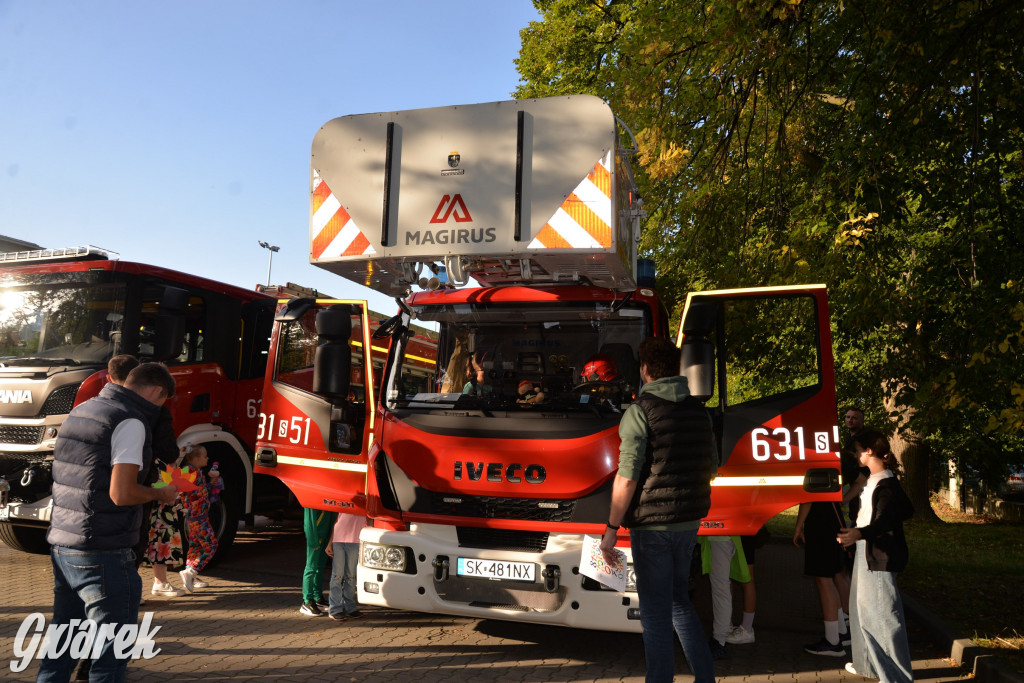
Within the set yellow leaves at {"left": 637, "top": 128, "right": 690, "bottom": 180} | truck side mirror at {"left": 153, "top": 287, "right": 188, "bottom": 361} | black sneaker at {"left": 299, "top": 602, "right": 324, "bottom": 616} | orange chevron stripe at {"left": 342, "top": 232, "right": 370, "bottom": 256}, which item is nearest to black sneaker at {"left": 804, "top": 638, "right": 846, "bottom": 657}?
black sneaker at {"left": 299, "top": 602, "right": 324, "bottom": 616}

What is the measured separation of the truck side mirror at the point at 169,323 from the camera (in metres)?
7.43

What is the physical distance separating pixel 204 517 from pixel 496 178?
4.46 m

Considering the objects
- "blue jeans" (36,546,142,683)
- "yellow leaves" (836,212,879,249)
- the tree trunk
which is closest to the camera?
"blue jeans" (36,546,142,683)

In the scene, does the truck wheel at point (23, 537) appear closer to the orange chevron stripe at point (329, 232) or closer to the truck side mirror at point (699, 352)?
the orange chevron stripe at point (329, 232)

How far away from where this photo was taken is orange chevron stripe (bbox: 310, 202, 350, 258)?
5301 millimetres

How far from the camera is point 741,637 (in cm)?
610

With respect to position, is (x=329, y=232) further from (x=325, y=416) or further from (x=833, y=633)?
(x=833, y=633)

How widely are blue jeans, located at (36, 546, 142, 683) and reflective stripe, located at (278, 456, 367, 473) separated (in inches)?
78.7

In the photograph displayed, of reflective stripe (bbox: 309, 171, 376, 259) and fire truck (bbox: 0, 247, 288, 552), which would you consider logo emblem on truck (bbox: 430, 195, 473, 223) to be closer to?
reflective stripe (bbox: 309, 171, 376, 259)

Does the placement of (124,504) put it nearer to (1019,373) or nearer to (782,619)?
(782,619)

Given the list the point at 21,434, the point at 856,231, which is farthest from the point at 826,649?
the point at 21,434

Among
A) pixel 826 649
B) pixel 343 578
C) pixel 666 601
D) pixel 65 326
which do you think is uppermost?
pixel 65 326

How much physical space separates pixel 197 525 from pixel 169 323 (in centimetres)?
183

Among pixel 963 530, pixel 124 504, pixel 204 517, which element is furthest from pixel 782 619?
pixel 963 530
